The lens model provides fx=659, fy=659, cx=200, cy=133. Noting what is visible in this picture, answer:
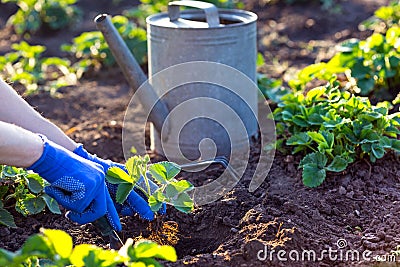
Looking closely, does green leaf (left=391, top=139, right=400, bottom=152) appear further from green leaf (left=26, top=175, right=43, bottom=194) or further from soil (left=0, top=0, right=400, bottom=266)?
green leaf (left=26, top=175, right=43, bottom=194)

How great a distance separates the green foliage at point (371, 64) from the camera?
3.52 metres

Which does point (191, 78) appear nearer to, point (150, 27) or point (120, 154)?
point (150, 27)

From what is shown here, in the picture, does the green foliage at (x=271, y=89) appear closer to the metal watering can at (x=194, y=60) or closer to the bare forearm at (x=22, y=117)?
the metal watering can at (x=194, y=60)

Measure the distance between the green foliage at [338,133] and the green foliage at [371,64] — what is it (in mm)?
575

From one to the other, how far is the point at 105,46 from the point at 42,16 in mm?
1588

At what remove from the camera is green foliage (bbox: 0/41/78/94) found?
4.12 m

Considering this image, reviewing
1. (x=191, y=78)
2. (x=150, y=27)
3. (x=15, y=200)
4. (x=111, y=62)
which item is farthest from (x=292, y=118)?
(x=111, y=62)

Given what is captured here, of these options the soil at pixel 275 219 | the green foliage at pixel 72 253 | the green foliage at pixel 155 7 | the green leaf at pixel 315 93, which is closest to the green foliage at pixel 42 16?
the green foliage at pixel 155 7

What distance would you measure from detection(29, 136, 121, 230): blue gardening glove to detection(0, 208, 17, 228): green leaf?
29 centimetres

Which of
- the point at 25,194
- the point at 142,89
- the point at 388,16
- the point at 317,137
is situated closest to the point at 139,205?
the point at 25,194

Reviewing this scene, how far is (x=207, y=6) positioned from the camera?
9.82 feet

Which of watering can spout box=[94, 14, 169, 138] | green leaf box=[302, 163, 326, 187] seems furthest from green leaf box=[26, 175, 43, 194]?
green leaf box=[302, 163, 326, 187]

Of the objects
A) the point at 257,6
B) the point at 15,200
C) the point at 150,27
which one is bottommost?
the point at 257,6

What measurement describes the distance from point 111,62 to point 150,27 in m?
1.47
